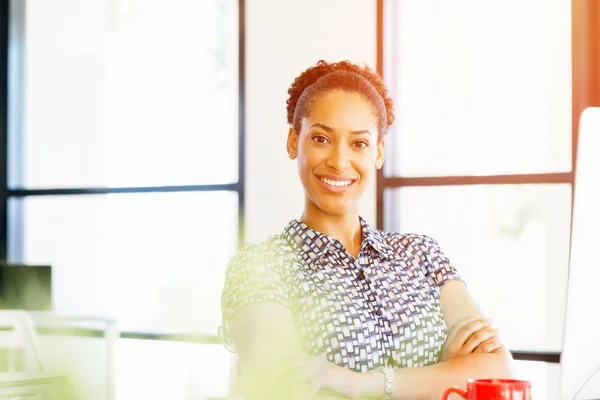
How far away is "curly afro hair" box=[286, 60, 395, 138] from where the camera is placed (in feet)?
6.19

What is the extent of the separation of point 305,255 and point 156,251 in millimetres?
2276

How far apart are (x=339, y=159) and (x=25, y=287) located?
7.96 ft

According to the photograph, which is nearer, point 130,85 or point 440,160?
point 440,160

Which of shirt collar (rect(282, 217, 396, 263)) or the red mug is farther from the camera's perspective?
shirt collar (rect(282, 217, 396, 263))

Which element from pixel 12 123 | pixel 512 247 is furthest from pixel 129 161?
Result: pixel 512 247

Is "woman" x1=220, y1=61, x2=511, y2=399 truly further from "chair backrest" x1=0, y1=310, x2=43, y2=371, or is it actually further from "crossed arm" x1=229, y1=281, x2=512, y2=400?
"chair backrest" x1=0, y1=310, x2=43, y2=371

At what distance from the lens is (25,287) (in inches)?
146

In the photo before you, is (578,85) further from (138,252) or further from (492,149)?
(138,252)

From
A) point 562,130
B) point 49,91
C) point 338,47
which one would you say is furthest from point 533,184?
point 49,91

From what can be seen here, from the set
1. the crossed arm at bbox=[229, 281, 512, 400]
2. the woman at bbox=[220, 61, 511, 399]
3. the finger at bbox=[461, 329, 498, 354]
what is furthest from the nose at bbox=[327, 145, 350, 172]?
the finger at bbox=[461, 329, 498, 354]

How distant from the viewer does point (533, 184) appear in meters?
3.06

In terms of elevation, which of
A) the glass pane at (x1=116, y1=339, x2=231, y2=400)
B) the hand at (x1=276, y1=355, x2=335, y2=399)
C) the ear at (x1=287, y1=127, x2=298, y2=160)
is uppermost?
the ear at (x1=287, y1=127, x2=298, y2=160)

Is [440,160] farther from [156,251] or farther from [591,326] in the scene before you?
[591,326]

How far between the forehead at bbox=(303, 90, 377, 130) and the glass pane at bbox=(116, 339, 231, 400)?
2.10 meters
